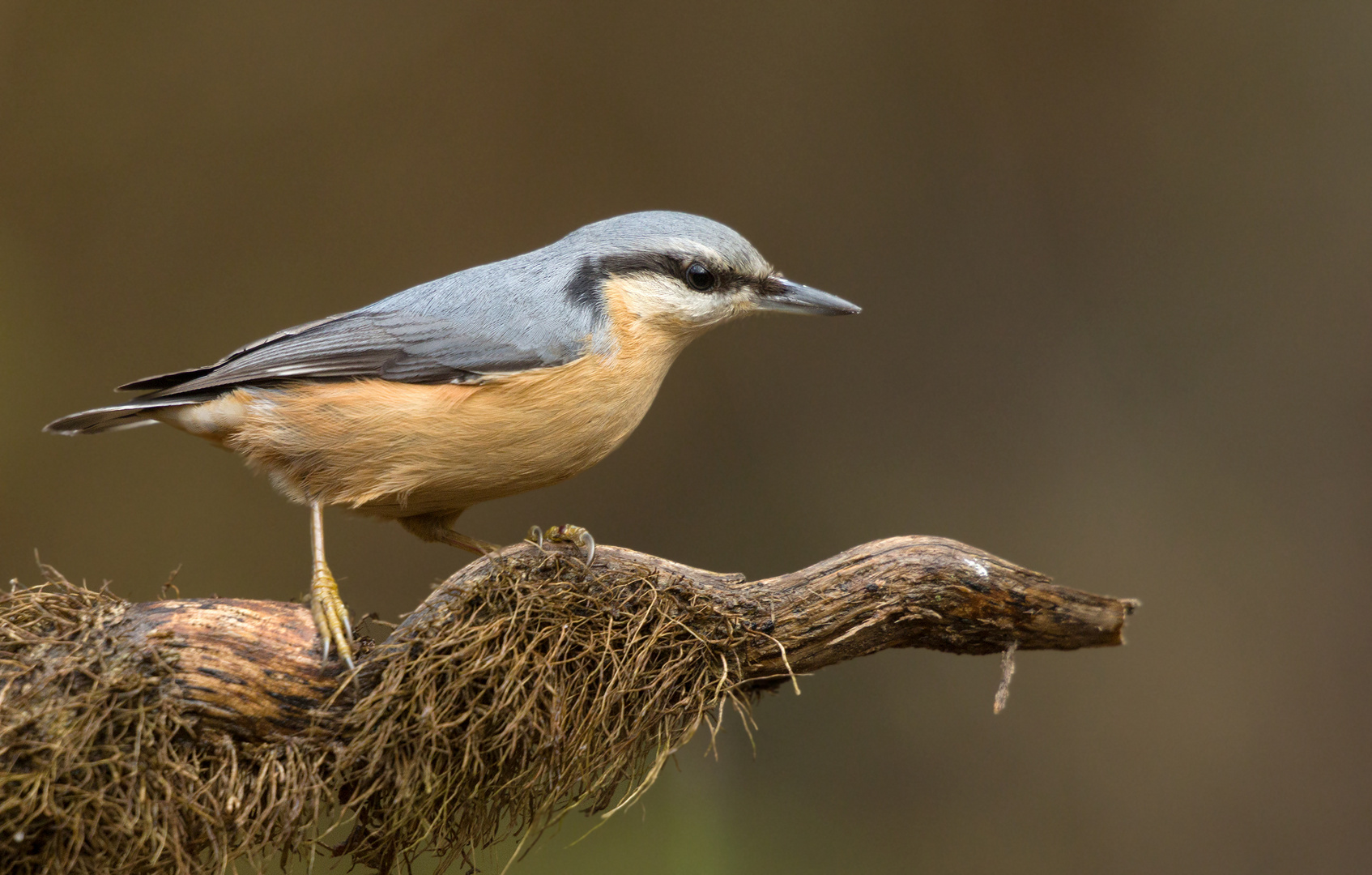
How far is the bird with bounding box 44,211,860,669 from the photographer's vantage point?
1.72 meters

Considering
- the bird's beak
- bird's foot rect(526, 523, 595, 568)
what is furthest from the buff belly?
the bird's beak

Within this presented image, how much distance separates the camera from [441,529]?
202 cm

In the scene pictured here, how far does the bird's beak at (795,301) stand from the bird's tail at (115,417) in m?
1.14

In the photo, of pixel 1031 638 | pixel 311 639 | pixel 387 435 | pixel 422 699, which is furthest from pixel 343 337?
pixel 1031 638

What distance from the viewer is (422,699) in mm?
1416

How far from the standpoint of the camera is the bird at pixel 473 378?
1725mm

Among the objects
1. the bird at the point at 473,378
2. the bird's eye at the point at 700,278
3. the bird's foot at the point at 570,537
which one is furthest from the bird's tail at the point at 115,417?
the bird's eye at the point at 700,278

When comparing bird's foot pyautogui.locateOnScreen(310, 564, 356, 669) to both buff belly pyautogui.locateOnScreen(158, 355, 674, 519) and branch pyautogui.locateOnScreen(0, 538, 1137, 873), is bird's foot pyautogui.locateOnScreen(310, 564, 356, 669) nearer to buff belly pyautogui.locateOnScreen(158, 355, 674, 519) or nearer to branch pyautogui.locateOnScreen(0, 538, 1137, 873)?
branch pyautogui.locateOnScreen(0, 538, 1137, 873)

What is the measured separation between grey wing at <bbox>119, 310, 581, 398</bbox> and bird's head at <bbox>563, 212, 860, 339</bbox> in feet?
0.64

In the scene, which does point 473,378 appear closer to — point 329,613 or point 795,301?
point 329,613

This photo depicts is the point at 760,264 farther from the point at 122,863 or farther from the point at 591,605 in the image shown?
the point at 122,863

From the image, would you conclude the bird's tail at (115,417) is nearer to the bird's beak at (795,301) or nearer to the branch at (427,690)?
the branch at (427,690)

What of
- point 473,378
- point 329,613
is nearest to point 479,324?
point 473,378

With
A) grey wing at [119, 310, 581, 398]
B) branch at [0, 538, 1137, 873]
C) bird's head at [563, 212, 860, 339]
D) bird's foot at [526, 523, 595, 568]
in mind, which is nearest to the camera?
branch at [0, 538, 1137, 873]
